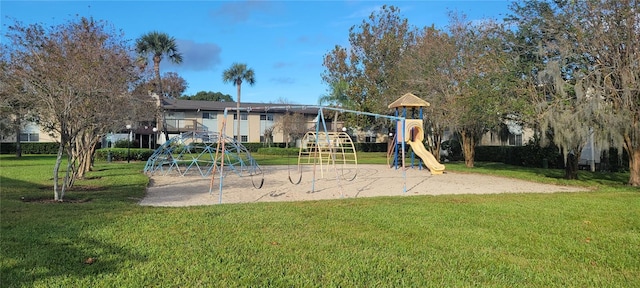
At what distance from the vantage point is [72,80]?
27.3 ft

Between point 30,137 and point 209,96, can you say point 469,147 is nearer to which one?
point 30,137

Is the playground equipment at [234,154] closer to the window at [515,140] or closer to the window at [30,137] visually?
the window at [515,140]

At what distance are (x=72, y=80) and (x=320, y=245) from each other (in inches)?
251

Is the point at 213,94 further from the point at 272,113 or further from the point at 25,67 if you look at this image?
the point at 25,67

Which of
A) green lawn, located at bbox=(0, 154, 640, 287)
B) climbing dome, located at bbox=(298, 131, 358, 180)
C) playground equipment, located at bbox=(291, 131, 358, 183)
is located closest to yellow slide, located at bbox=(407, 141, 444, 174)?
climbing dome, located at bbox=(298, 131, 358, 180)

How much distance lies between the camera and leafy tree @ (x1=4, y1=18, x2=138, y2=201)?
26.7 ft

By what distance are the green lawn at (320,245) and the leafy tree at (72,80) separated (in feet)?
6.53

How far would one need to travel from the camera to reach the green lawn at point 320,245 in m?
3.66

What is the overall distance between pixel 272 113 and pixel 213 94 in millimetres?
31826

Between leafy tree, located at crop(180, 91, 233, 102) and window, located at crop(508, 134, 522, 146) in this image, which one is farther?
leafy tree, located at crop(180, 91, 233, 102)

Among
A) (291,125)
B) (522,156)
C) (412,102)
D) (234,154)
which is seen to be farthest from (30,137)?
(522,156)

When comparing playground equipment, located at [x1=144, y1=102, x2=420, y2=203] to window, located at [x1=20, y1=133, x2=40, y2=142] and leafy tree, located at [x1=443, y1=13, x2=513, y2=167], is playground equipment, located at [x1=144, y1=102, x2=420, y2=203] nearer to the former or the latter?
leafy tree, located at [x1=443, y1=13, x2=513, y2=167]

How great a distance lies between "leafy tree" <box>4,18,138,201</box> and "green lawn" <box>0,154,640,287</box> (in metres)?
1.99

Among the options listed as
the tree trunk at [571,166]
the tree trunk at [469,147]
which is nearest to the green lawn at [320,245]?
the tree trunk at [571,166]
